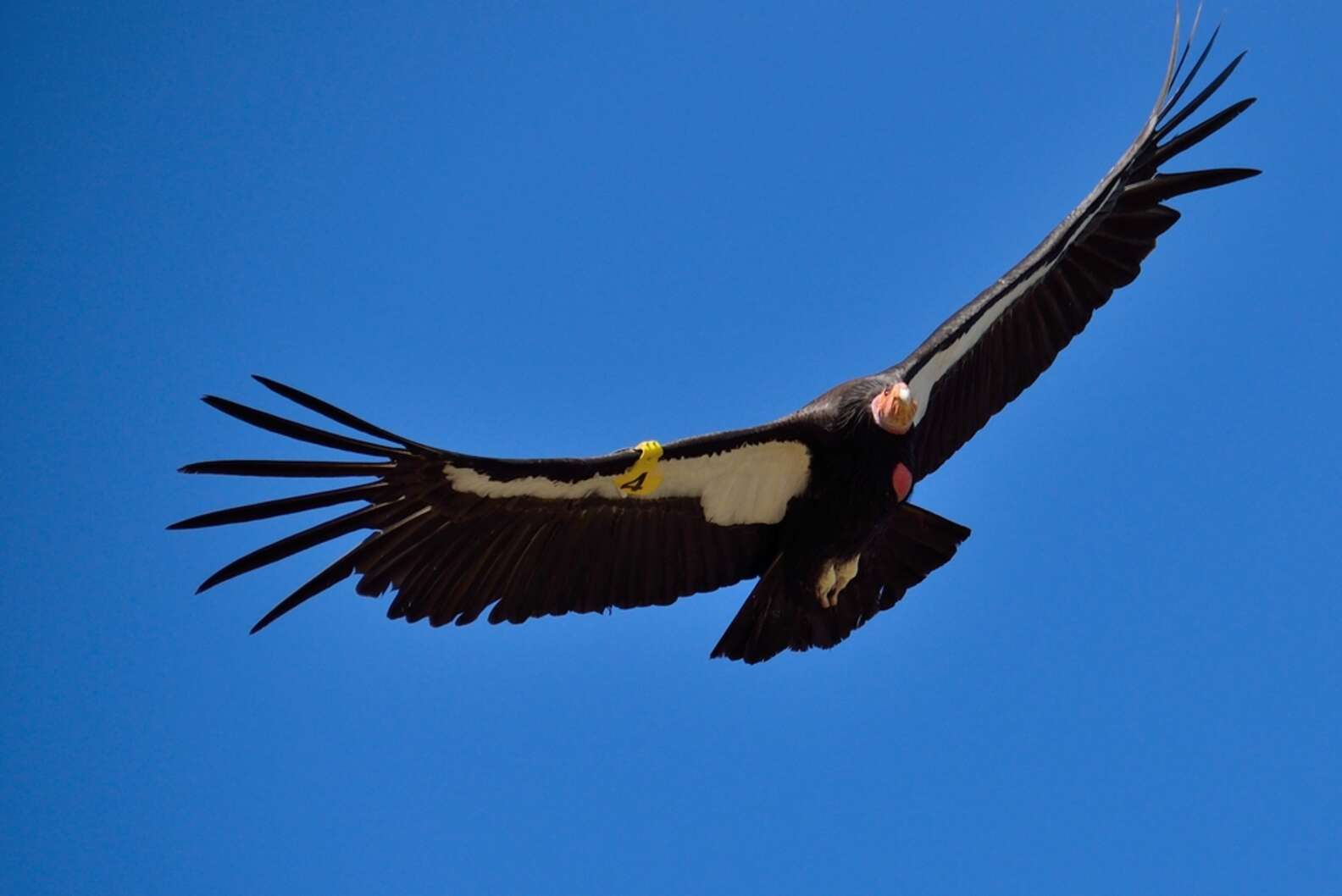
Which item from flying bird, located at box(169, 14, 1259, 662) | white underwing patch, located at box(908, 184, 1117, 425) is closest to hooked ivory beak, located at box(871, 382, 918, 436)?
flying bird, located at box(169, 14, 1259, 662)

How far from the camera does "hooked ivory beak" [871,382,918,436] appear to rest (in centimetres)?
991

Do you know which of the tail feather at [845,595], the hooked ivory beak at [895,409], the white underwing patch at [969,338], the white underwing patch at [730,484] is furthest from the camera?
the white underwing patch at [969,338]

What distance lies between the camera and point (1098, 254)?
1187cm

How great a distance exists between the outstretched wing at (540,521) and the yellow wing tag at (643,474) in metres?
0.01

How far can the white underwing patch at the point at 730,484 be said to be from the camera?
1019 centimetres

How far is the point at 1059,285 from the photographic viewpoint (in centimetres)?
1180

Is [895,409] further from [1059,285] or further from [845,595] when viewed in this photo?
[1059,285]

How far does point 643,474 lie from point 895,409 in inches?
61.4

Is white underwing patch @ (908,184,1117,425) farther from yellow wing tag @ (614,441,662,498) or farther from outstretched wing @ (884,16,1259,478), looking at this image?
yellow wing tag @ (614,441,662,498)

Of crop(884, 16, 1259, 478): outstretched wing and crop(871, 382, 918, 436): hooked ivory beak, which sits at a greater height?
crop(884, 16, 1259, 478): outstretched wing

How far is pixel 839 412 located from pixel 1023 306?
7.21 ft

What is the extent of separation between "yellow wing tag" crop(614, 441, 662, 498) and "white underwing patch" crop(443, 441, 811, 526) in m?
0.06

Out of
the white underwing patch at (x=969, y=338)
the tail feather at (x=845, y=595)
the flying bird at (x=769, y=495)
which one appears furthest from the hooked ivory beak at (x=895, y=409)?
the tail feather at (x=845, y=595)

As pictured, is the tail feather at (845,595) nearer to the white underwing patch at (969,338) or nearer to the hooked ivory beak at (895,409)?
the white underwing patch at (969,338)
